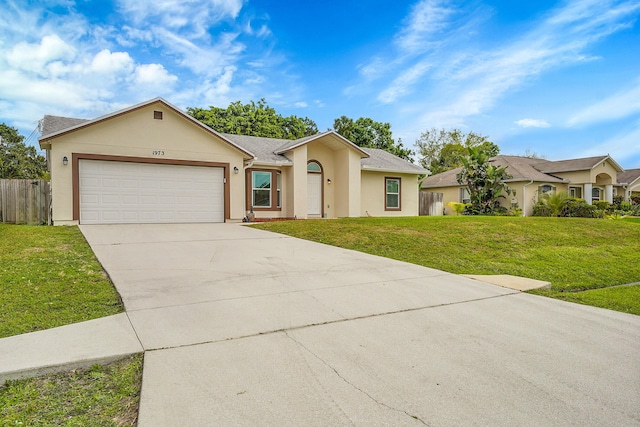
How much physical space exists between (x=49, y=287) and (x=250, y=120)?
94.8 feet

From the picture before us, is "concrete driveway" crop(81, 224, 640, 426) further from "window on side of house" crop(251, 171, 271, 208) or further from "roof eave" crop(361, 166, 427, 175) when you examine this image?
"roof eave" crop(361, 166, 427, 175)

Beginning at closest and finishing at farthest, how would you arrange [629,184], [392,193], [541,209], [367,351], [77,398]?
1. [77,398]
2. [367,351]
3. [392,193]
4. [541,209]
5. [629,184]

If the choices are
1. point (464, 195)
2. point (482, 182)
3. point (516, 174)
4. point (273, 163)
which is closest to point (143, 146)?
point (273, 163)

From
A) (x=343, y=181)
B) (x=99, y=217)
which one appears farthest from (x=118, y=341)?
(x=343, y=181)

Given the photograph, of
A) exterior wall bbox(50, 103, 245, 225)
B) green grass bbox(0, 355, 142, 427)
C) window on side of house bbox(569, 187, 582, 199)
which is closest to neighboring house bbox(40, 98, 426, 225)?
exterior wall bbox(50, 103, 245, 225)

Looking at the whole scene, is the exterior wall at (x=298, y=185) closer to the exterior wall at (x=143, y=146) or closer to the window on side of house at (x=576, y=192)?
the exterior wall at (x=143, y=146)

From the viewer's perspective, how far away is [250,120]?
3272 cm

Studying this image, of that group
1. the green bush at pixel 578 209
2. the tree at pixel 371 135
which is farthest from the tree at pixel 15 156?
the green bush at pixel 578 209

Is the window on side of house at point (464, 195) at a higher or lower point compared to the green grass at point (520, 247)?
higher

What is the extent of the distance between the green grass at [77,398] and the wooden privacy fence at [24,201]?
42.3 ft

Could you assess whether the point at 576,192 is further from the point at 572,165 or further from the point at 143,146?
the point at 143,146

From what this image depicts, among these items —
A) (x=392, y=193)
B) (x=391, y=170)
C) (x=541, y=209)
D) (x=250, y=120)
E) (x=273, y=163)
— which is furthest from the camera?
(x=250, y=120)

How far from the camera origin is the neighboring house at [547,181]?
2614 cm

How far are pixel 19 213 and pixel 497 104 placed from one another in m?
25.1
